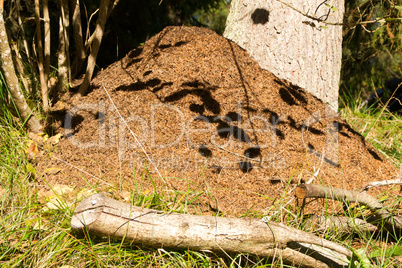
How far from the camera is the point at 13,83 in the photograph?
2.74 metres

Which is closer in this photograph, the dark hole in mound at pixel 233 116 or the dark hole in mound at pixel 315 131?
the dark hole in mound at pixel 233 116

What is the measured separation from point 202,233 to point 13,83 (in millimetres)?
1987

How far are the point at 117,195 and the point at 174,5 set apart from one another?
3718 mm

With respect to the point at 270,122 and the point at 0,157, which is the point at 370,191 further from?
the point at 0,157

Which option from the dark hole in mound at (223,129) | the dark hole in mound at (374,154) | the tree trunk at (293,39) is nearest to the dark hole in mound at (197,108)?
the dark hole in mound at (223,129)

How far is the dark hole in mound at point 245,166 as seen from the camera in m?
2.57

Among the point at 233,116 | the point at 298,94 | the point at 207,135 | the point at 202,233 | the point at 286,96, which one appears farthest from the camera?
the point at 298,94

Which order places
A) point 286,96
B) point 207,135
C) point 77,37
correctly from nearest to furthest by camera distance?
point 207,135
point 286,96
point 77,37

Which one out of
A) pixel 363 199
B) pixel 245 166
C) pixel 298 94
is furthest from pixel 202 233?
pixel 298 94

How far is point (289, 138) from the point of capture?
2801 mm

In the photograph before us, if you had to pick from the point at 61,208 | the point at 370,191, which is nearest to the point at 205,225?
the point at 61,208

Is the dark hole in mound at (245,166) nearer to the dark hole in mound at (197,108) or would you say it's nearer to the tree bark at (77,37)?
→ the dark hole in mound at (197,108)

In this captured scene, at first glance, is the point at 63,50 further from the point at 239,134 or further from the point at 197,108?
the point at 239,134

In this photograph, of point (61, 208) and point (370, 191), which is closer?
point (61, 208)
